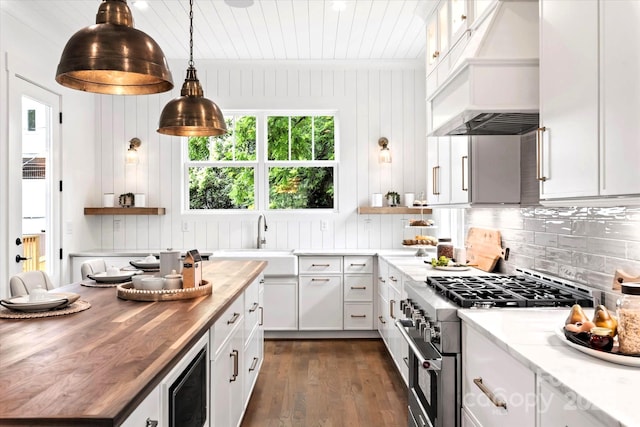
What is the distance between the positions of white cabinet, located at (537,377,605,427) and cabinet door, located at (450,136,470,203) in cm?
185

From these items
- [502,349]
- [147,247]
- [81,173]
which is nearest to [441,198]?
[502,349]

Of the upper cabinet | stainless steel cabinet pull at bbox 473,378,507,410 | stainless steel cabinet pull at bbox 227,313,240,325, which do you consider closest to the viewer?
the upper cabinet

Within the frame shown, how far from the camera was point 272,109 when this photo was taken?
547cm

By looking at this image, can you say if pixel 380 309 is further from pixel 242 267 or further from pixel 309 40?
Answer: pixel 309 40

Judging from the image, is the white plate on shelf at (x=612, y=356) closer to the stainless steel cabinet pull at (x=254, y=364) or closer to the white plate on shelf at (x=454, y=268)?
the white plate on shelf at (x=454, y=268)

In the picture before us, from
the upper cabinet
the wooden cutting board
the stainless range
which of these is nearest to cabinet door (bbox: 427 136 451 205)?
the wooden cutting board

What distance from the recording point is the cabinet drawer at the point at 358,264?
495 cm

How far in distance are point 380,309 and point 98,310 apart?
3.13 meters

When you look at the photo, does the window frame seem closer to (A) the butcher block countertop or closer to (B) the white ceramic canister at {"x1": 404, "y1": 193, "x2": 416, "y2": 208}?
(B) the white ceramic canister at {"x1": 404, "y1": 193, "x2": 416, "y2": 208}

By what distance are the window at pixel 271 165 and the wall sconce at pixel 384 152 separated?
53 centimetres

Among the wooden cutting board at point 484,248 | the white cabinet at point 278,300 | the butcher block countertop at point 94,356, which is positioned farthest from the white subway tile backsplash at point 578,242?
the white cabinet at point 278,300

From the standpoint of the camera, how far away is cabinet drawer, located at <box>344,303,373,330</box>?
4.96 metres

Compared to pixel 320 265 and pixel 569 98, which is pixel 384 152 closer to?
pixel 320 265

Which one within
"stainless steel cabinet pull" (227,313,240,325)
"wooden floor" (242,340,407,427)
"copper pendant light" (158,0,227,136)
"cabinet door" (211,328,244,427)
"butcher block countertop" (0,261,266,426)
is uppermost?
"copper pendant light" (158,0,227,136)
